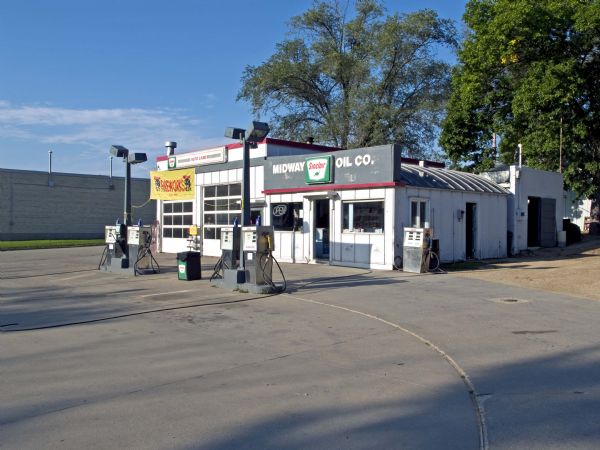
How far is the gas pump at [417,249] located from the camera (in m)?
18.1

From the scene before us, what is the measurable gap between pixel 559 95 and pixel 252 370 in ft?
79.0

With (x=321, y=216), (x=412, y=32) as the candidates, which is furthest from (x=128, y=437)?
(x=412, y=32)

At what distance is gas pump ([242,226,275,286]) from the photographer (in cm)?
1412

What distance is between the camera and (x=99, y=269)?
2002cm

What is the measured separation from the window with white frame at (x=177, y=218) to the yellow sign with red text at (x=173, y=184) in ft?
1.69

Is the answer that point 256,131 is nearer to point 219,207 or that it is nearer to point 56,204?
point 219,207

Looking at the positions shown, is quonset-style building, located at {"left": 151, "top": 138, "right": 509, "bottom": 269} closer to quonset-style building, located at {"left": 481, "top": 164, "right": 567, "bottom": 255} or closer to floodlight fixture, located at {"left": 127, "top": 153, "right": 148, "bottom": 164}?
quonset-style building, located at {"left": 481, "top": 164, "right": 567, "bottom": 255}

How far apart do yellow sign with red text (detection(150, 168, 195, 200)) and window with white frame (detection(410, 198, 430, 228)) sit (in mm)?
12275

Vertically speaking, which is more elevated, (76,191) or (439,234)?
(76,191)

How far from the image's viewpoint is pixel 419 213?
64.8 ft

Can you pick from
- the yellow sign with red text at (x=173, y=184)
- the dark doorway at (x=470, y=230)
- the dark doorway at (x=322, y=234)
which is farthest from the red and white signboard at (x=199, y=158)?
the dark doorway at (x=470, y=230)

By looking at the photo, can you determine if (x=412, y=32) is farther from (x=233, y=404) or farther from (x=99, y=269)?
(x=233, y=404)

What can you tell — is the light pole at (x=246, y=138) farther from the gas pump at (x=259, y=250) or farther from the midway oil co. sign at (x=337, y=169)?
the midway oil co. sign at (x=337, y=169)

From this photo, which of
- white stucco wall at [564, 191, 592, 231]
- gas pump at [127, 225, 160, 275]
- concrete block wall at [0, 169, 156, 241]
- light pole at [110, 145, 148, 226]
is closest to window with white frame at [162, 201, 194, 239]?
light pole at [110, 145, 148, 226]
